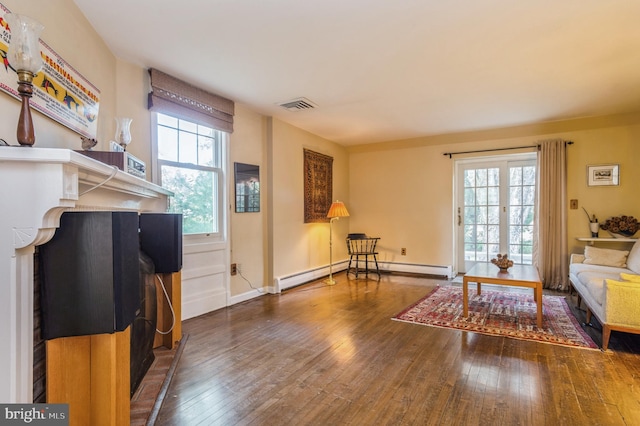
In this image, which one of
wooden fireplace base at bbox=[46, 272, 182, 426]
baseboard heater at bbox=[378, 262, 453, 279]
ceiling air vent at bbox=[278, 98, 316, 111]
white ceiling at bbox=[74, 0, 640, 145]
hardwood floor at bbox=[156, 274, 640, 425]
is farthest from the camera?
baseboard heater at bbox=[378, 262, 453, 279]

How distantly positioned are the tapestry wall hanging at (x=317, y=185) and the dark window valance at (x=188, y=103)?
1.68 meters

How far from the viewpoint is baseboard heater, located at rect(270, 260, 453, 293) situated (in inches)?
178

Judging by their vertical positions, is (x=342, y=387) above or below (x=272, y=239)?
below

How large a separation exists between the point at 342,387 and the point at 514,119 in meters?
4.40

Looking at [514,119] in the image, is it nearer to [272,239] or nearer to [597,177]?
[597,177]

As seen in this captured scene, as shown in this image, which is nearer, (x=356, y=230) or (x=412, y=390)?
(x=412, y=390)

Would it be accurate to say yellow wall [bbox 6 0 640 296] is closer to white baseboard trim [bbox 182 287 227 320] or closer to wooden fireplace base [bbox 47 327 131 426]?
white baseboard trim [bbox 182 287 227 320]

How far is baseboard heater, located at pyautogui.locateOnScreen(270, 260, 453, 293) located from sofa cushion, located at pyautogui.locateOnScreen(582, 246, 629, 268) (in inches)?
73.1

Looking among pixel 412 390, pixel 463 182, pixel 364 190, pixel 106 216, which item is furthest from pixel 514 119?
pixel 106 216

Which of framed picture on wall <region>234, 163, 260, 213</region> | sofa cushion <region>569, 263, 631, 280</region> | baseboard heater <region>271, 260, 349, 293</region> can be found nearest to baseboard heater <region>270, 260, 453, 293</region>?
baseboard heater <region>271, 260, 349, 293</region>

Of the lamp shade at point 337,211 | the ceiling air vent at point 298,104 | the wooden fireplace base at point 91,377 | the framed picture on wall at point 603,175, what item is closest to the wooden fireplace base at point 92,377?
the wooden fireplace base at point 91,377

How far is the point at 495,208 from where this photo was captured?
5223 mm

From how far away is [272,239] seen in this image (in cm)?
434

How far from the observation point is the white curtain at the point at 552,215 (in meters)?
4.52
